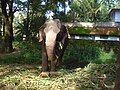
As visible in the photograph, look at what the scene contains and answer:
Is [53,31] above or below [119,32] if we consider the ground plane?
above

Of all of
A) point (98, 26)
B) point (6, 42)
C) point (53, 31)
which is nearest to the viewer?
point (53, 31)

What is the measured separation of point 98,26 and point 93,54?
1725 cm

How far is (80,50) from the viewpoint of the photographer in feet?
54.0

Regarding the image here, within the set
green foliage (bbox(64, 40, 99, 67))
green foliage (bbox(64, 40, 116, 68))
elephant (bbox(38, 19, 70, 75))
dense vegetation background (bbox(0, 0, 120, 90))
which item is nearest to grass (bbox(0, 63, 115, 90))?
dense vegetation background (bbox(0, 0, 120, 90))

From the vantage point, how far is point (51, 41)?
8.44 meters

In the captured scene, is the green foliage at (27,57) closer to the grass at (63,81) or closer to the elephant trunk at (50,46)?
the grass at (63,81)

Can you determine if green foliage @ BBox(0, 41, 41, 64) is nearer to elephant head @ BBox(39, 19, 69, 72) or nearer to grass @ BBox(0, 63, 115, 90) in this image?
elephant head @ BBox(39, 19, 69, 72)

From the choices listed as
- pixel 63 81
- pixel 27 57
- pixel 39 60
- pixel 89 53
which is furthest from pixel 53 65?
pixel 89 53

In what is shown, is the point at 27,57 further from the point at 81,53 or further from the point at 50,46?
the point at 50,46

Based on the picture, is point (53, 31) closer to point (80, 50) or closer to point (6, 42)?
point (80, 50)

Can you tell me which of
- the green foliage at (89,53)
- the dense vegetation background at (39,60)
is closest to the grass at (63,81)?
the dense vegetation background at (39,60)

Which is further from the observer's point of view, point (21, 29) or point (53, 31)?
point (21, 29)

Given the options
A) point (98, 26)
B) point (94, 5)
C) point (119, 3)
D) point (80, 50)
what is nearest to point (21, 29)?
point (98, 26)

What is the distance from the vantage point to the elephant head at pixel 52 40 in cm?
843
